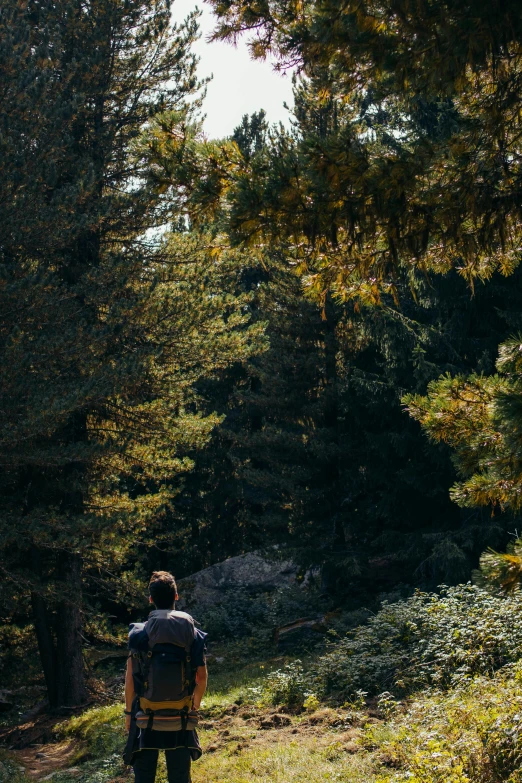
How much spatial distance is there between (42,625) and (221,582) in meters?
8.96

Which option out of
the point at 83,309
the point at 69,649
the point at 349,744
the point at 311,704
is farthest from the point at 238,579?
the point at 349,744

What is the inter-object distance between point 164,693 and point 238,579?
17.1m

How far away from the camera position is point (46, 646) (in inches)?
518

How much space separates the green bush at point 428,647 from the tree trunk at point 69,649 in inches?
188

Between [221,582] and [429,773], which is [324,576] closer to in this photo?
[221,582]

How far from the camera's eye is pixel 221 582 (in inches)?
850

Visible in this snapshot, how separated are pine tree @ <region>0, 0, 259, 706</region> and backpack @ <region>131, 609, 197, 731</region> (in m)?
5.87

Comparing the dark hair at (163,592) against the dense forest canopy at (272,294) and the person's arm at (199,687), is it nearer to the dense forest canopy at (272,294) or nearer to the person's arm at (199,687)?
the person's arm at (199,687)

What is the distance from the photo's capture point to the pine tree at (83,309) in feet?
35.3

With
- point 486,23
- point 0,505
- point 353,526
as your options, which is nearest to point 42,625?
point 0,505

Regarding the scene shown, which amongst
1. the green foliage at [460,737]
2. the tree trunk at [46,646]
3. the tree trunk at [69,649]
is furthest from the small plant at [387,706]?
the tree trunk at [46,646]

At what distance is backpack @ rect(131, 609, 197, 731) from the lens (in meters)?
4.89

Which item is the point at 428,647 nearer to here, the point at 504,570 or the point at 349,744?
the point at 349,744

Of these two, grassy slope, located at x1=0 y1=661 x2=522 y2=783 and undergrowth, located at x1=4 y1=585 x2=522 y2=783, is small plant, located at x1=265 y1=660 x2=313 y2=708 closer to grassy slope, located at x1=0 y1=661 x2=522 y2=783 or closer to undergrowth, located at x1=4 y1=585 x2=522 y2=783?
undergrowth, located at x1=4 y1=585 x2=522 y2=783
